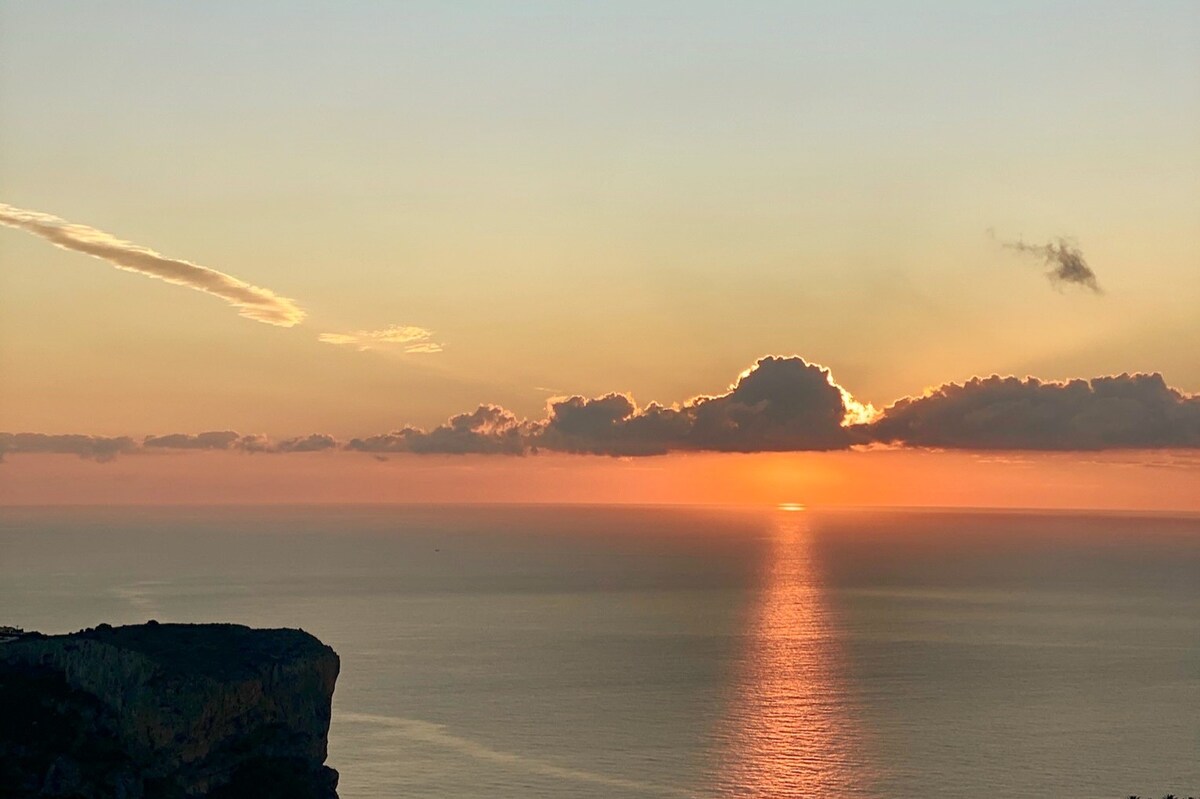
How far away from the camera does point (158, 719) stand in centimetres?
7562

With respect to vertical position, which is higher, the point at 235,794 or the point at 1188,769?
the point at 235,794

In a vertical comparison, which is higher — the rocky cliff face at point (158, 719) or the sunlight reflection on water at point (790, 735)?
the rocky cliff face at point (158, 719)

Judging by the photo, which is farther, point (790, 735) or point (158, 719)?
point (790, 735)

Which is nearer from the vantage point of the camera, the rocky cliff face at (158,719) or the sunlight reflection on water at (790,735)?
the rocky cliff face at (158,719)

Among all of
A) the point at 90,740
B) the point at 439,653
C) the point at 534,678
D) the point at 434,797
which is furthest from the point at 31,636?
the point at 439,653

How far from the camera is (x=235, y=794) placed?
78.2 m

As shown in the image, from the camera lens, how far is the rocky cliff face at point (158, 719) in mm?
73312

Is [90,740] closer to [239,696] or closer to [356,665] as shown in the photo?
[239,696]

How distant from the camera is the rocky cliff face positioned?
7331 centimetres

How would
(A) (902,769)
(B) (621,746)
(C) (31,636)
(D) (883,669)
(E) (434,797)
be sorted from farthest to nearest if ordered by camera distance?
(D) (883,669)
(B) (621,746)
(A) (902,769)
(E) (434,797)
(C) (31,636)

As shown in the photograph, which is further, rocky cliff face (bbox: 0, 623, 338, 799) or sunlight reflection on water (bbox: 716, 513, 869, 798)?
sunlight reflection on water (bbox: 716, 513, 869, 798)

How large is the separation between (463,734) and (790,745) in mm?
35061

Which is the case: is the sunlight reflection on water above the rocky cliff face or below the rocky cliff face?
below

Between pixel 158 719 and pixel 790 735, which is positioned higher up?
pixel 158 719
